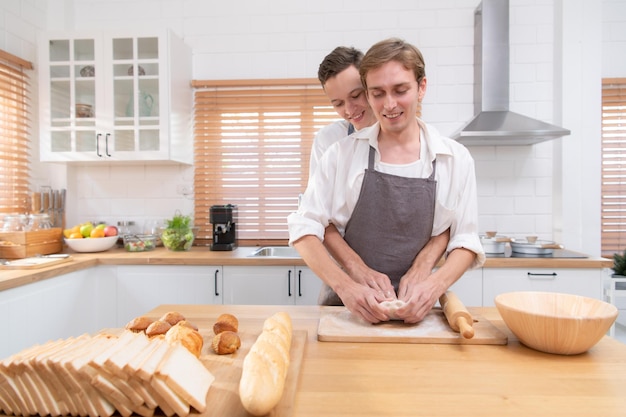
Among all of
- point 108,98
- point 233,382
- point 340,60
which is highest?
point 108,98

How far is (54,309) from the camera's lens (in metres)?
2.47

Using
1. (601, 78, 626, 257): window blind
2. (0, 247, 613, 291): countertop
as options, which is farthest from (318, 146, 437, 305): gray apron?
(601, 78, 626, 257): window blind

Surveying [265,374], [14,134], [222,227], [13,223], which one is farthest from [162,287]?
[265,374]

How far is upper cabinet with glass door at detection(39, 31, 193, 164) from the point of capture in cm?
307

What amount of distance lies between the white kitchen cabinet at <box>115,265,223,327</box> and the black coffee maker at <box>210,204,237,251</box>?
348mm

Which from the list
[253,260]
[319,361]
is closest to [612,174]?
[253,260]

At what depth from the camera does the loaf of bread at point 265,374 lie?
729 millimetres

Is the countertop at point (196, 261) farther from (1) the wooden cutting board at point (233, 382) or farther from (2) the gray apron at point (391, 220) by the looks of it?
(1) the wooden cutting board at point (233, 382)

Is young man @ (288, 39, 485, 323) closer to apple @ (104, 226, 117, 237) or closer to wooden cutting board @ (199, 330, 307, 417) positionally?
wooden cutting board @ (199, 330, 307, 417)

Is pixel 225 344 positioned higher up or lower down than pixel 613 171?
lower down

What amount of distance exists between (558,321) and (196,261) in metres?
2.17

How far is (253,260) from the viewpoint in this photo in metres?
Result: 2.75

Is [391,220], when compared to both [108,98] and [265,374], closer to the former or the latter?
[265,374]

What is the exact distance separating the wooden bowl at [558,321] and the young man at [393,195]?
A: 0.80 feet
